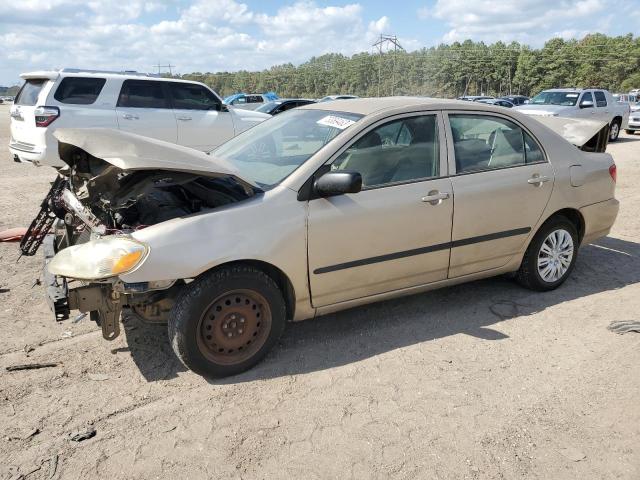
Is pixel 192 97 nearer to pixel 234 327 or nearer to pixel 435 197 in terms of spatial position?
pixel 435 197

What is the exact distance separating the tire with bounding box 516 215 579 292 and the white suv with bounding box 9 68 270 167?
18.5 feet

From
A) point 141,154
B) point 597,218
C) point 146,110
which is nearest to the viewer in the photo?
point 141,154

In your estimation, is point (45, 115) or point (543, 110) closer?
point (45, 115)

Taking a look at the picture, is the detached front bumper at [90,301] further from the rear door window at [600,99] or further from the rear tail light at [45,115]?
the rear door window at [600,99]

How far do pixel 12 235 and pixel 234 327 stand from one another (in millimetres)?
4216

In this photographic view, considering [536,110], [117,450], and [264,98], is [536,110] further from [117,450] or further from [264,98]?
[264,98]

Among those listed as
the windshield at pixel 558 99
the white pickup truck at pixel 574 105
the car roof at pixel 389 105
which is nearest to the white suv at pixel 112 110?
the car roof at pixel 389 105

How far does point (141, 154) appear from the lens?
3.07 m

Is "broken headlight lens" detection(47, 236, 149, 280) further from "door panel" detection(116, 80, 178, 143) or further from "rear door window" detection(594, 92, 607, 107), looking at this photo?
"rear door window" detection(594, 92, 607, 107)

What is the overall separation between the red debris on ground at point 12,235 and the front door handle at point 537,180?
5.51 m

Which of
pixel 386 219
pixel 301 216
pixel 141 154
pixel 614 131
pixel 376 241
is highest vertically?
pixel 141 154

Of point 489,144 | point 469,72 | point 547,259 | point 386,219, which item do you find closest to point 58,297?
point 386,219

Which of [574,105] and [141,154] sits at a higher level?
[141,154]

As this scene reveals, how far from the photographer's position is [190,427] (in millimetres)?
2857
